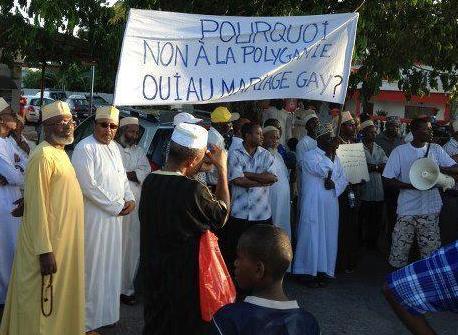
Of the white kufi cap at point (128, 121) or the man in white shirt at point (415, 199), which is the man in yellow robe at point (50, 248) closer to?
the white kufi cap at point (128, 121)

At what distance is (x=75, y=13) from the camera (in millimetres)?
7668

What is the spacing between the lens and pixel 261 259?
2287 mm

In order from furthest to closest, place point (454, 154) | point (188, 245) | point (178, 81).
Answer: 1. point (454, 154)
2. point (178, 81)
3. point (188, 245)

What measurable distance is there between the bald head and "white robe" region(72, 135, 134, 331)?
Answer: 107 inches

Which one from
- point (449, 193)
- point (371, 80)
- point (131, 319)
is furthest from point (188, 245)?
point (371, 80)

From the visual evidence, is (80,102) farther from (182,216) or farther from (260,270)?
(260,270)

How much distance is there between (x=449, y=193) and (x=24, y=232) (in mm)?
4740

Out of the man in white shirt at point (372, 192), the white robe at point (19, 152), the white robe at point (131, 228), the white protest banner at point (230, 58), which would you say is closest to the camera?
the white protest banner at point (230, 58)

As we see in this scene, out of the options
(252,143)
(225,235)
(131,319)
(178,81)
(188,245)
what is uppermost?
(178,81)

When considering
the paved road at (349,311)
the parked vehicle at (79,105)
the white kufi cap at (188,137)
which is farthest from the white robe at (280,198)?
the parked vehicle at (79,105)

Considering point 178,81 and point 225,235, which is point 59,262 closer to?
point 178,81

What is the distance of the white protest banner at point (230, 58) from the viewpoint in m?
4.58

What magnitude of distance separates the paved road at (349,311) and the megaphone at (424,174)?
127 centimetres

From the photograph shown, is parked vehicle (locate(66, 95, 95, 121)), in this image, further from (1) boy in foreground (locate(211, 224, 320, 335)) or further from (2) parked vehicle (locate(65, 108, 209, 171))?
(1) boy in foreground (locate(211, 224, 320, 335))
